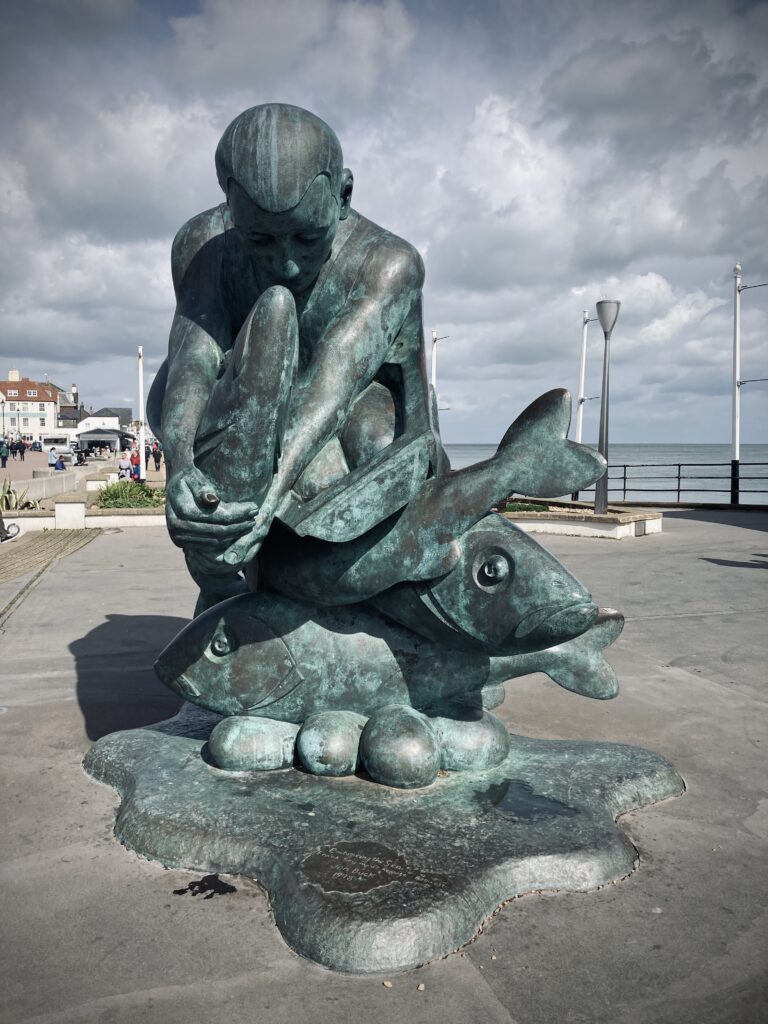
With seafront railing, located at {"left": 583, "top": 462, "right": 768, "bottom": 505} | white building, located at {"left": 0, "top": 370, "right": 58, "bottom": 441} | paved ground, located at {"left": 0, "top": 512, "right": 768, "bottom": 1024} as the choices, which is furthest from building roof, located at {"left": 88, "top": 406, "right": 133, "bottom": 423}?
paved ground, located at {"left": 0, "top": 512, "right": 768, "bottom": 1024}

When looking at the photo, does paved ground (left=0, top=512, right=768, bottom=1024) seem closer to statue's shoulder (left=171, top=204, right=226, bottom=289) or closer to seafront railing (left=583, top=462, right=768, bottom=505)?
statue's shoulder (left=171, top=204, right=226, bottom=289)

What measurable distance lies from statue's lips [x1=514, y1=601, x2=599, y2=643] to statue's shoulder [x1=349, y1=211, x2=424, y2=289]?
4.73 feet

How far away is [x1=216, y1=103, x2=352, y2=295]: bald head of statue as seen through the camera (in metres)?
2.84

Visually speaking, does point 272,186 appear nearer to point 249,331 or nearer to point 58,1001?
point 249,331

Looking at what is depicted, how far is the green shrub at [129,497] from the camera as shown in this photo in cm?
1577

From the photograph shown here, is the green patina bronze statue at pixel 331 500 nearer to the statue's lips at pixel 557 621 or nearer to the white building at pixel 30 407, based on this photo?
the statue's lips at pixel 557 621

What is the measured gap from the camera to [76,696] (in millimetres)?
4867

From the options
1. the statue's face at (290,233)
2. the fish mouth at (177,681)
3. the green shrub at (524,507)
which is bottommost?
the fish mouth at (177,681)

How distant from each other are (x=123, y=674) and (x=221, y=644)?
2.17 m

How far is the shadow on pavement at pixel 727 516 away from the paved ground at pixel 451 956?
10.9 m

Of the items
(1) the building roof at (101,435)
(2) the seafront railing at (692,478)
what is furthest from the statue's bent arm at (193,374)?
(1) the building roof at (101,435)

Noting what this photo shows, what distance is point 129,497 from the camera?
16203mm

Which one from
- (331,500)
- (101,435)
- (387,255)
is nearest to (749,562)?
(387,255)

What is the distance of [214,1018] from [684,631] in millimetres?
A: 5359
